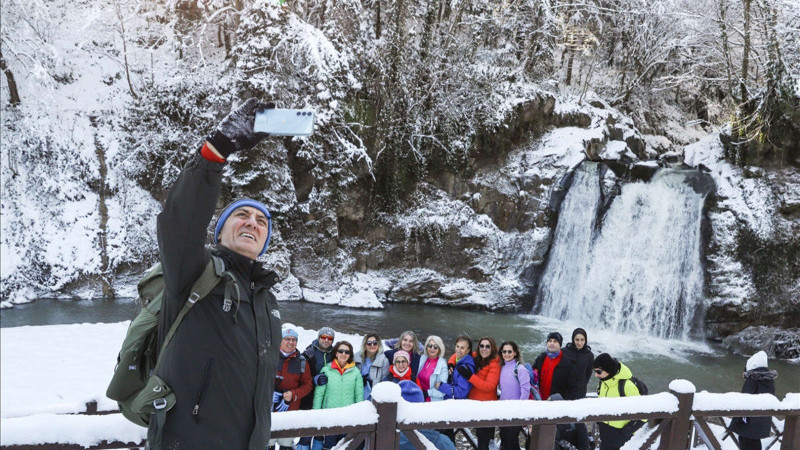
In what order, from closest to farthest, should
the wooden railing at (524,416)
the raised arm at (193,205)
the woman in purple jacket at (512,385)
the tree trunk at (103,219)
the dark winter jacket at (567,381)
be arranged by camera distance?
the raised arm at (193,205)
the wooden railing at (524,416)
the woman in purple jacket at (512,385)
the dark winter jacket at (567,381)
the tree trunk at (103,219)

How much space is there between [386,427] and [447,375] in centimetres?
212

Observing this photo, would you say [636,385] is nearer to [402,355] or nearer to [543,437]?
[543,437]

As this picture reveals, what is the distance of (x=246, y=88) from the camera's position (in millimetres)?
16219

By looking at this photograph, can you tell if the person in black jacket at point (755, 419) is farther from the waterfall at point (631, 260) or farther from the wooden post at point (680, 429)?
the waterfall at point (631, 260)

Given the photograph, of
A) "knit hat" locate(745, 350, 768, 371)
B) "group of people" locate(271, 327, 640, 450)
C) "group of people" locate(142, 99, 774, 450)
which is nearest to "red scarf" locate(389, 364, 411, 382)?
"group of people" locate(271, 327, 640, 450)

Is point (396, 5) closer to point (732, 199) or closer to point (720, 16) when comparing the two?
point (720, 16)

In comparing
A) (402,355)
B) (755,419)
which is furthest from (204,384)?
(755,419)

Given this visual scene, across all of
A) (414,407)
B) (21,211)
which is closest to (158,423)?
(414,407)

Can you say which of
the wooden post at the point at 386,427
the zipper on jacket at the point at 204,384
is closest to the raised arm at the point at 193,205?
the zipper on jacket at the point at 204,384

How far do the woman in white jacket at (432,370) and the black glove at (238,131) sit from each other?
12.9 ft

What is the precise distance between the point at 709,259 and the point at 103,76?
20790 mm

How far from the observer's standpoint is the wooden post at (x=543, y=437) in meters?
3.86

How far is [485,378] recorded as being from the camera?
5.31m

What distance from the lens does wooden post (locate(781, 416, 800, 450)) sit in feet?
15.8
